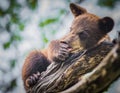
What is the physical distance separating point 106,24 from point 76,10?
219 millimetres

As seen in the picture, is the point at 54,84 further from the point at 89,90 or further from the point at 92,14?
the point at 92,14

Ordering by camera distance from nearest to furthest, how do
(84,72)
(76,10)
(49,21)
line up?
1. (84,72)
2. (76,10)
3. (49,21)

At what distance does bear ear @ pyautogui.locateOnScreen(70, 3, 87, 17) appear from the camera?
2279 mm

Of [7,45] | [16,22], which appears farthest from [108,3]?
[7,45]

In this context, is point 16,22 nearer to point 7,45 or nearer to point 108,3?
point 7,45

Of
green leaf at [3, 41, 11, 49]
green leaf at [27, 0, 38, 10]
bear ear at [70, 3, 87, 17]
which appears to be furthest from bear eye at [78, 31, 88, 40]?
green leaf at [3, 41, 11, 49]

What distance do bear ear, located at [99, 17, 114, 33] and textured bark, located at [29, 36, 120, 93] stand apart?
89mm

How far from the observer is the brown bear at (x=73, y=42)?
87.0 inches

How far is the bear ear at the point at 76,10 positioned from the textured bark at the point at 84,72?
0.24 m

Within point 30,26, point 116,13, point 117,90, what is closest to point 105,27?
point 116,13

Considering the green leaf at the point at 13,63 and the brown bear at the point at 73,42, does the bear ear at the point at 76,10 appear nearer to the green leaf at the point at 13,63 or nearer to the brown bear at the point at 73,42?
the brown bear at the point at 73,42

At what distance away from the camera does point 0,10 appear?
8.47 feet

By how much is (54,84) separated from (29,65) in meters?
0.23

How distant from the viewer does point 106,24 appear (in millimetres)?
2191
